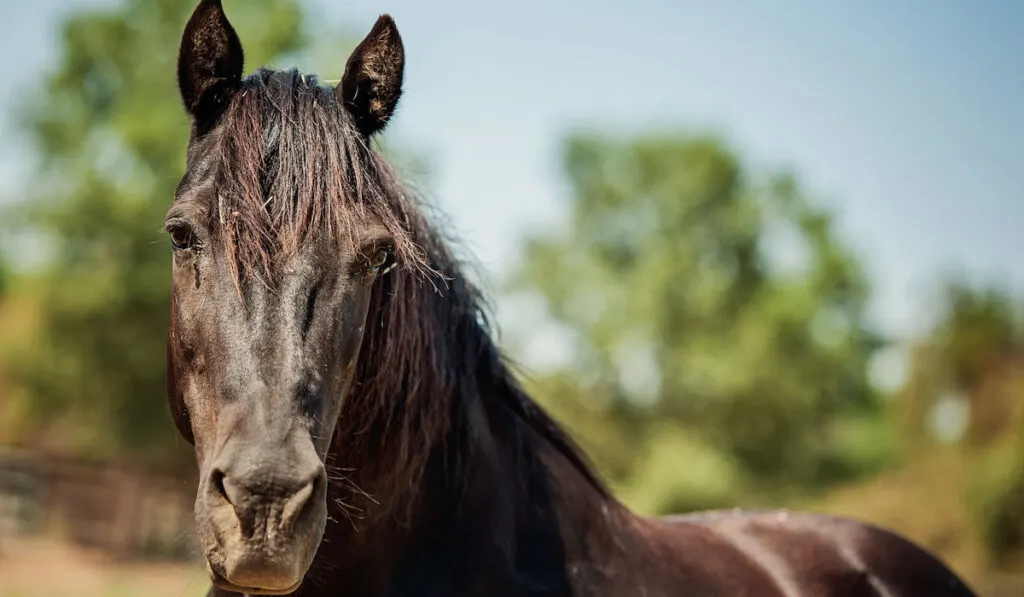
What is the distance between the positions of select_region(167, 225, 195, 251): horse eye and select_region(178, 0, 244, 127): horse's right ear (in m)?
0.46

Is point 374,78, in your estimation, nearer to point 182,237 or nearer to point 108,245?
point 182,237

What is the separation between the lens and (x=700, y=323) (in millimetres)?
29188

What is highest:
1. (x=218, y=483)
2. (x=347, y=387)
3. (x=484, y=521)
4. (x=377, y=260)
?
Answer: (x=377, y=260)

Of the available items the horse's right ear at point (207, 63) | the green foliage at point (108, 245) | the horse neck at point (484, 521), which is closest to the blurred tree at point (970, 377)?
the horse neck at point (484, 521)

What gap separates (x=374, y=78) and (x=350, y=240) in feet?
2.20

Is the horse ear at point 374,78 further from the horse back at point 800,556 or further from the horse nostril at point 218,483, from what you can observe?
the horse back at point 800,556

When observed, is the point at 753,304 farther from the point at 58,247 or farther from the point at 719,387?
the point at 58,247

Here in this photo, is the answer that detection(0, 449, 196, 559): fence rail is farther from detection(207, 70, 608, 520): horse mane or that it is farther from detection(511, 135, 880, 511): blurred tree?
detection(207, 70, 608, 520): horse mane

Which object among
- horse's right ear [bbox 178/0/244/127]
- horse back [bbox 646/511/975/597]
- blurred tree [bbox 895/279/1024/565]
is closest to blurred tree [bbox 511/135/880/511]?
blurred tree [bbox 895/279/1024/565]

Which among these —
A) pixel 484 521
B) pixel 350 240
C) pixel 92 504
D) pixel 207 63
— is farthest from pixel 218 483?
pixel 92 504

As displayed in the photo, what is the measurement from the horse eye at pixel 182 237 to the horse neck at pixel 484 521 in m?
0.83

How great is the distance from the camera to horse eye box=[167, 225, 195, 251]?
2283mm

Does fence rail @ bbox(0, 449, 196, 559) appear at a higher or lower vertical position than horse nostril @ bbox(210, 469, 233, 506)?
lower

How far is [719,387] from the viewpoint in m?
27.3
